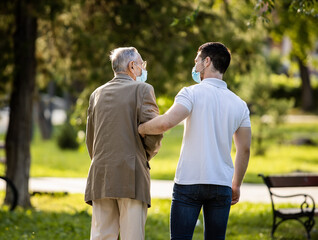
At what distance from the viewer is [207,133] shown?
3893mm

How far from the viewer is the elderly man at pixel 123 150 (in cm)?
411

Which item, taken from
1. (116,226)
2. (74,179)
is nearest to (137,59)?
(116,226)

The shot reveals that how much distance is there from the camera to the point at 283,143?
2516 cm

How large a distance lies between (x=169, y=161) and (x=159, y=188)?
6793 mm

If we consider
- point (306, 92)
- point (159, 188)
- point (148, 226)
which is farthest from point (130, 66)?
point (306, 92)

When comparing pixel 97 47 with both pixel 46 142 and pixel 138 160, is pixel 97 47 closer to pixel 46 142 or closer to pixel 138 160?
pixel 138 160

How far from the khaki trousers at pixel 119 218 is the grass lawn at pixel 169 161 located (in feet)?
37.8

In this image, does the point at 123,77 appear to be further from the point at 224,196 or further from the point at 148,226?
the point at 148,226

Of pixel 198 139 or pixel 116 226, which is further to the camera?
pixel 116 226

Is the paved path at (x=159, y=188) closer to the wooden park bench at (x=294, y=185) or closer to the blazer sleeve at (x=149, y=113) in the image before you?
the wooden park bench at (x=294, y=185)

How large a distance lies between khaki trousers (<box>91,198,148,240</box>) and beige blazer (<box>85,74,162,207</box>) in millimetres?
83

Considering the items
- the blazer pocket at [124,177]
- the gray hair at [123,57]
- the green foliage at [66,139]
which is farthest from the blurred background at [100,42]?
the green foliage at [66,139]

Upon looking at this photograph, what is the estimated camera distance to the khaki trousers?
4.15 meters

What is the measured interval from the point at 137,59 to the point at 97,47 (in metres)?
6.12
